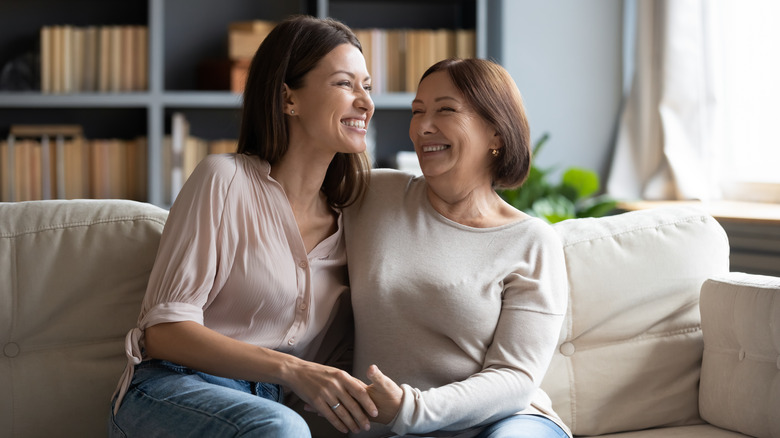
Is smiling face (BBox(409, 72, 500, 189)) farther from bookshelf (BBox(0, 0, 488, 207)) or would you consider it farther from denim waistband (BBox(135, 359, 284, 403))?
bookshelf (BBox(0, 0, 488, 207))

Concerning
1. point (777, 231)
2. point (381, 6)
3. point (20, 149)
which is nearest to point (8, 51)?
point (20, 149)

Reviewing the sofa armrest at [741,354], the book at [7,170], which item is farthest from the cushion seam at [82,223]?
the book at [7,170]

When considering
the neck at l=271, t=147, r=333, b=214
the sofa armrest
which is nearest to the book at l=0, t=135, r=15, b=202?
the neck at l=271, t=147, r=333, b=214

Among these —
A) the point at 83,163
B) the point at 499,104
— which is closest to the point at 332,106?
the point at 499,104

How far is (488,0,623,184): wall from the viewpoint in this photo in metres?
3.57

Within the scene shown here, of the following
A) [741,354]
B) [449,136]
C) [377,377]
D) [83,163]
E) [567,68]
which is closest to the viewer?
[377,377]

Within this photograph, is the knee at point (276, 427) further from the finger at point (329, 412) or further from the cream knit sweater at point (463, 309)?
the cream knit sweater at point (463, 309)

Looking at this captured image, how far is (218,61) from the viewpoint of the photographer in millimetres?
3541

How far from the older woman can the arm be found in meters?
0.06

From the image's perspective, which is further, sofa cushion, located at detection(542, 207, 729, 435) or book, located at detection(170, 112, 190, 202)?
book, located at detection(170, 112, 190, 202)

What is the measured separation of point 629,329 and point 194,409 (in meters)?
0.98

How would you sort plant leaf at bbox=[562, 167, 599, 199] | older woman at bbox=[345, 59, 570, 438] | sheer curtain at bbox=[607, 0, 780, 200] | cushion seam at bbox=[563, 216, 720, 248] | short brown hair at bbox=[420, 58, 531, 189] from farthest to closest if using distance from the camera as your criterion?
1. plant leaf at bbox=[562, 167, 599, 199]
2. sheer curtain at bbox=[607, 0, 780, 200]
3. cushion seam at bbox=[563, 216, 720, 248]
4. short brown hair at bbox=[420, 58, 531, 189]
5. older woman at bbox=[345, 59, 570, 438]

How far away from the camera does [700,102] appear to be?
325cm

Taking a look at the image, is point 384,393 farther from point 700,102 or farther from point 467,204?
point 700,102
